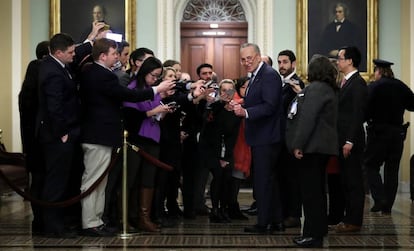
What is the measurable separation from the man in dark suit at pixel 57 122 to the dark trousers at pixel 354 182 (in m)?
2.65

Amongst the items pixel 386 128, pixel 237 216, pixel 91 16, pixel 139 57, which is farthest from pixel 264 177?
pixel 91 16

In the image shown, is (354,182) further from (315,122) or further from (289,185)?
(315,122)

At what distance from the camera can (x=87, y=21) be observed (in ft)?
43.5

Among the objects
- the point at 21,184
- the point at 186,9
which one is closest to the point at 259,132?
the point at 21,184

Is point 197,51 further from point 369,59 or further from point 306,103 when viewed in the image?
point 306,103

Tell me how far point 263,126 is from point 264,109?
0.22 m

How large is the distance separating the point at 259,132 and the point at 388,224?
6.84 feet

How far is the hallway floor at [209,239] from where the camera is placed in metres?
6.31

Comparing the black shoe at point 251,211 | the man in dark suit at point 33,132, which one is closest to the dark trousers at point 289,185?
the black shoe at point 251,211

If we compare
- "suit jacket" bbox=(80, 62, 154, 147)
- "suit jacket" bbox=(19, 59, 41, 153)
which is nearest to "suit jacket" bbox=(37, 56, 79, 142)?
"suit jacket" bbox=(80, 62, 154, 147)

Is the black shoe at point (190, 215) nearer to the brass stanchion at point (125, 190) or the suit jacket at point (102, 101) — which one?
the brass stanchion at point (125, 190)

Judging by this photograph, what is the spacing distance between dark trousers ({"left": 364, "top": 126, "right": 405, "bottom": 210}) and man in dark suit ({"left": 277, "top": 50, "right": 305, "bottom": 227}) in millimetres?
1942

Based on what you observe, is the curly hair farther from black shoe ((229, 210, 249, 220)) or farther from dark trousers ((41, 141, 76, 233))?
black shoe ((229, 210, 249, 220))

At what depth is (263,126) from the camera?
22.8ft
